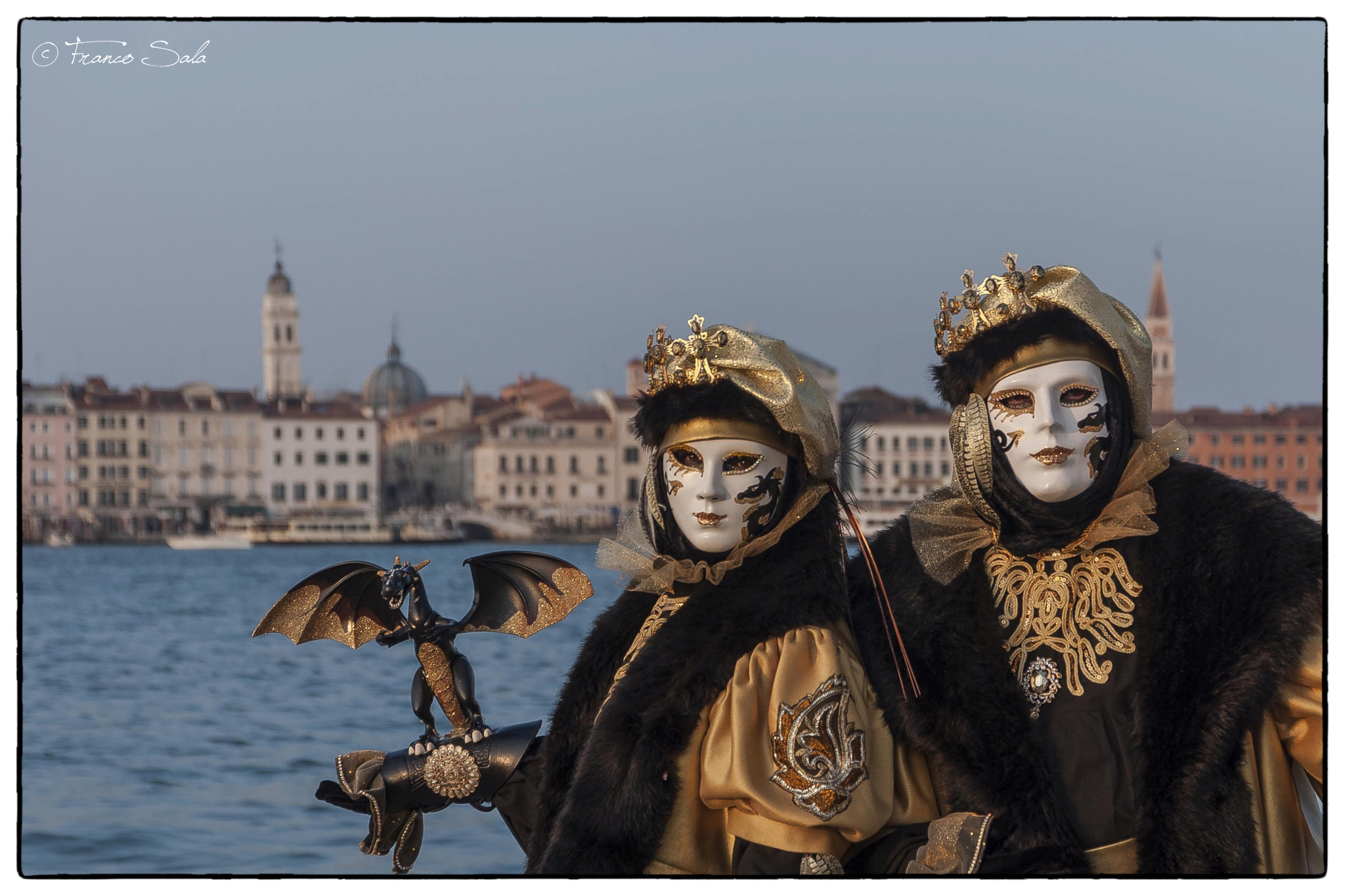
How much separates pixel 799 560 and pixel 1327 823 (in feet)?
4.07

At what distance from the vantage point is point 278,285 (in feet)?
296

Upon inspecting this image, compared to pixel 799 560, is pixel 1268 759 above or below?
below

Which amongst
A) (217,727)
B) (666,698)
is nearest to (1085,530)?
(666,698)

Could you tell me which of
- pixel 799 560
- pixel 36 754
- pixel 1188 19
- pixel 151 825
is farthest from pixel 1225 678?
pixel 36 754

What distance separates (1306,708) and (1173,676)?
272 millimetres

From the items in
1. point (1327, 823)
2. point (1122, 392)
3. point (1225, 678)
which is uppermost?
point (1122, 392)

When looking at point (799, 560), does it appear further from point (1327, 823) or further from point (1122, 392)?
point (1327, 823)

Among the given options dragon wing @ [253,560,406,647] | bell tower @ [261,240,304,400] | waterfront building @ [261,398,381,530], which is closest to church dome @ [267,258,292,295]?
bell tower @ [261,240,304,400]

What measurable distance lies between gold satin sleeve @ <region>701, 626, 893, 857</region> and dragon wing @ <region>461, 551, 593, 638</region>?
68cm

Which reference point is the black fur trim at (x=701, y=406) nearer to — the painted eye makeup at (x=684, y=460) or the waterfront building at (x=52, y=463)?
the painted eye makeup at (x=684, y=460)

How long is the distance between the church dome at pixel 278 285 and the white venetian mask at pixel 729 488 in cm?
8754

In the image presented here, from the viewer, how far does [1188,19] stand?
4703mm

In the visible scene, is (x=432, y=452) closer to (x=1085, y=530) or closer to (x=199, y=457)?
(x=199, y=457)

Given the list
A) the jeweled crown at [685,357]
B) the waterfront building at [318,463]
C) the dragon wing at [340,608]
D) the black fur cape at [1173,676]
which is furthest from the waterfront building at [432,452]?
the black fur cape at [1173,676]
